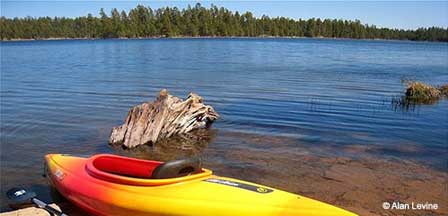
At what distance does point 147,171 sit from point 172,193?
1.44 metres

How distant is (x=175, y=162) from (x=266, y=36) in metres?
178

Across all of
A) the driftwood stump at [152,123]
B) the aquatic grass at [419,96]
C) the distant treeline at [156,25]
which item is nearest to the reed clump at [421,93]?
the aquatic grass at [419,96]

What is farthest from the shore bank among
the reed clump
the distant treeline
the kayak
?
the distant treeline

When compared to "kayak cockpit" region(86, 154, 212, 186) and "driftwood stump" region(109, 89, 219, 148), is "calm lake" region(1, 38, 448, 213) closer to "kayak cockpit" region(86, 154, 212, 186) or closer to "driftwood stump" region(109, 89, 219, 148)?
"driftwood stump" region(109, 89, 219, 148)

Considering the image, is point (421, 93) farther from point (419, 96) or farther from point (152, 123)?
point (152, 123)

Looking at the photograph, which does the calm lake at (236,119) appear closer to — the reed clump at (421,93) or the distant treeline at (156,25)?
the reed clump at (421,93)

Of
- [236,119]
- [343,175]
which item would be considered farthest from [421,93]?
[343,175]

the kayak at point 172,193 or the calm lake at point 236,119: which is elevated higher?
the kayak at point 172,193

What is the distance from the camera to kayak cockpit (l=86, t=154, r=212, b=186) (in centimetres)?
657

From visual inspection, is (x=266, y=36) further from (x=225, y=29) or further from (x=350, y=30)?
(x=350, y=30)

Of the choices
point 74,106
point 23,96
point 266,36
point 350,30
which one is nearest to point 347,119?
point 74,106

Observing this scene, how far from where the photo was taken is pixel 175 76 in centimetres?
3188

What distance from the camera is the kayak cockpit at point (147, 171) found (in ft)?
21.5

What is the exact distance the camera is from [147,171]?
24.8 ft
